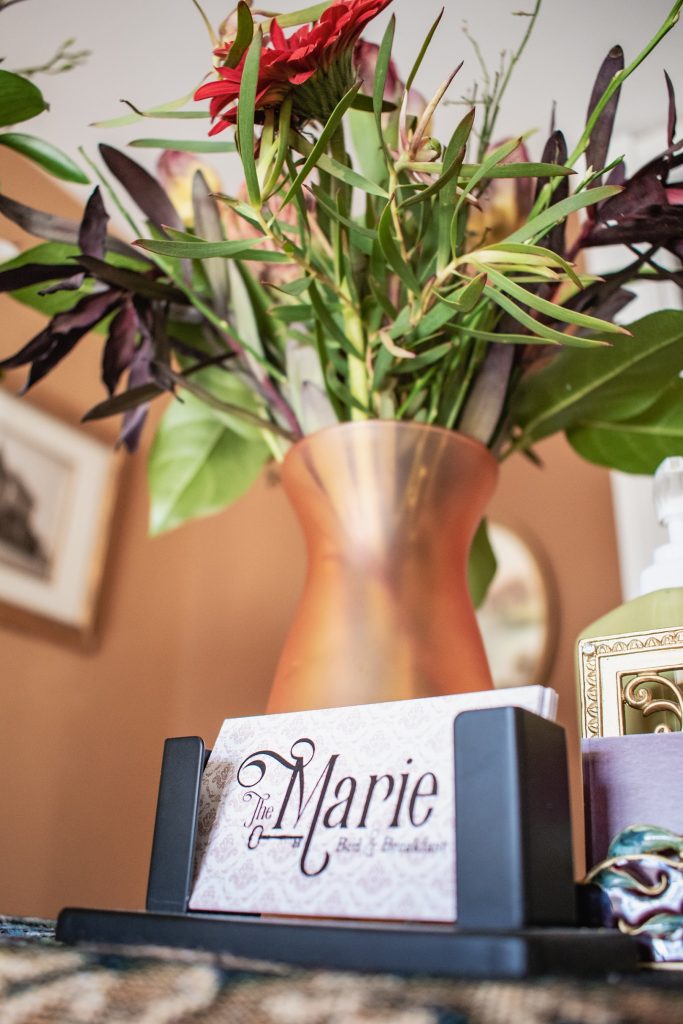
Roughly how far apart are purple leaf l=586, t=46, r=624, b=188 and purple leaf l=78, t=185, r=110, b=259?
0.98 ft

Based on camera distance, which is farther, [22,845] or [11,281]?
[22,845]

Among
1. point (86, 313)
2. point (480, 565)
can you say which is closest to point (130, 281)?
point (86, 313)

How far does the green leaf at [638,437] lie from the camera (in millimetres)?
631

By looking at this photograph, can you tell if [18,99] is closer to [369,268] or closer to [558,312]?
[369,268]

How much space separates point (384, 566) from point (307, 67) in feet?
0.85

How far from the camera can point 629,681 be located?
41cm

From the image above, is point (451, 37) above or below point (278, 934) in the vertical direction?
above

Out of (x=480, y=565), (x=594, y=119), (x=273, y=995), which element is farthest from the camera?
(x=480, y=565)

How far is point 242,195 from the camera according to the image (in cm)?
62

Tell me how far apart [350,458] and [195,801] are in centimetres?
23

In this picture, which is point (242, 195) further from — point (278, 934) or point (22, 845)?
point (22, 845)

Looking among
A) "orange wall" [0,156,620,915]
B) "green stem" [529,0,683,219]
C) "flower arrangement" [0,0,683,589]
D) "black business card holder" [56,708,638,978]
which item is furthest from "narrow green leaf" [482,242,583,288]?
"orange wall" [0,156,620,915]

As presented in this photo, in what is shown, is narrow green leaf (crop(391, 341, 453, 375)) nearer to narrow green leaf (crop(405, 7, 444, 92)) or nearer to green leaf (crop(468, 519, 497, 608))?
narrow green leaf (crop(405, 7, 444, 92))

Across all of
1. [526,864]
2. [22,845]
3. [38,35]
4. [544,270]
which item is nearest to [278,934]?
[526,864]
